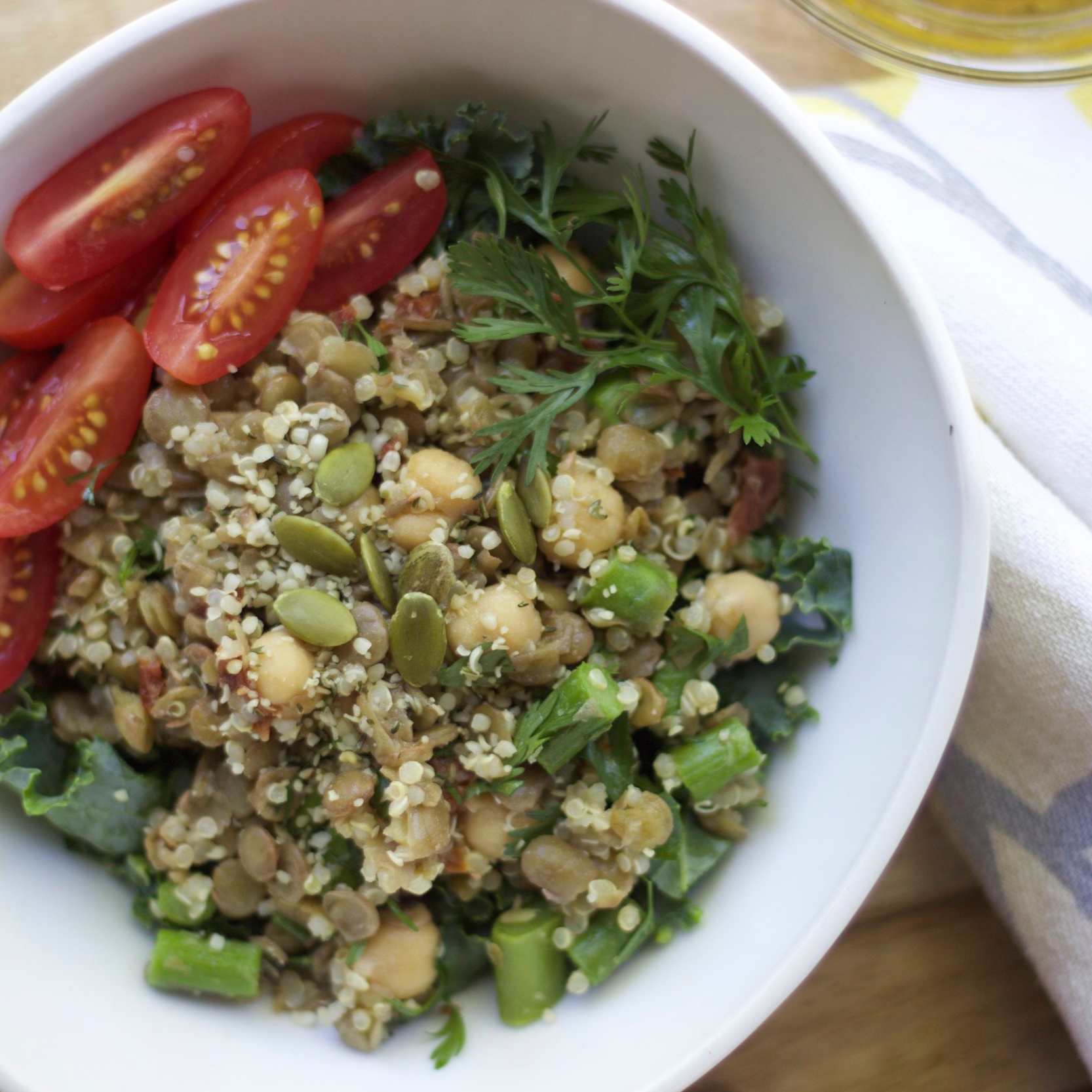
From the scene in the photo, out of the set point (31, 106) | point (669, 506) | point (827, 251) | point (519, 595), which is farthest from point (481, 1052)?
point (31, 106)

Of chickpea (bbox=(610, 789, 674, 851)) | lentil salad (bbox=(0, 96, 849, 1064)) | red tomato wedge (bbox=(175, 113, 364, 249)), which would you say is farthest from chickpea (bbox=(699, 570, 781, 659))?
red tomato wedge (bbox=(175, 113, 364, 249))

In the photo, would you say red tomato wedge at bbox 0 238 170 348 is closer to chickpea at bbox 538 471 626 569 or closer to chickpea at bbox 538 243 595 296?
chickpea at bbox 538 243 595 296

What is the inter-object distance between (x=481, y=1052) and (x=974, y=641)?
2.84 ft

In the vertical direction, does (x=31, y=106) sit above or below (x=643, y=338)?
above

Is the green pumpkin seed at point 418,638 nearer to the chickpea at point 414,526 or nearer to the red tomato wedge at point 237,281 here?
the chickpea at point 414,526

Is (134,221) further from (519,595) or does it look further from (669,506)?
(669,506)

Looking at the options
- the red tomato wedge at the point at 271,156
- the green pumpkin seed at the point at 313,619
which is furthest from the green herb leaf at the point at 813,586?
the red tomato wedge at the point at 271,156

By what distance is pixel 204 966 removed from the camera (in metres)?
1.49

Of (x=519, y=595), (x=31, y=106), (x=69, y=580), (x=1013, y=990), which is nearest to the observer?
(x=31, y=106)

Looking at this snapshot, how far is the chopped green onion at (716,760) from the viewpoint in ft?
4.75

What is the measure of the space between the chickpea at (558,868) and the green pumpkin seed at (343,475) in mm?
515

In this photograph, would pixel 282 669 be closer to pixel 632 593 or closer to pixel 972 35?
pixel 632 593

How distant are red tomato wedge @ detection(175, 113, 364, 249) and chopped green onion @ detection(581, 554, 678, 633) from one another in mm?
677

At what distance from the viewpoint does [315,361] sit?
4.57ft
